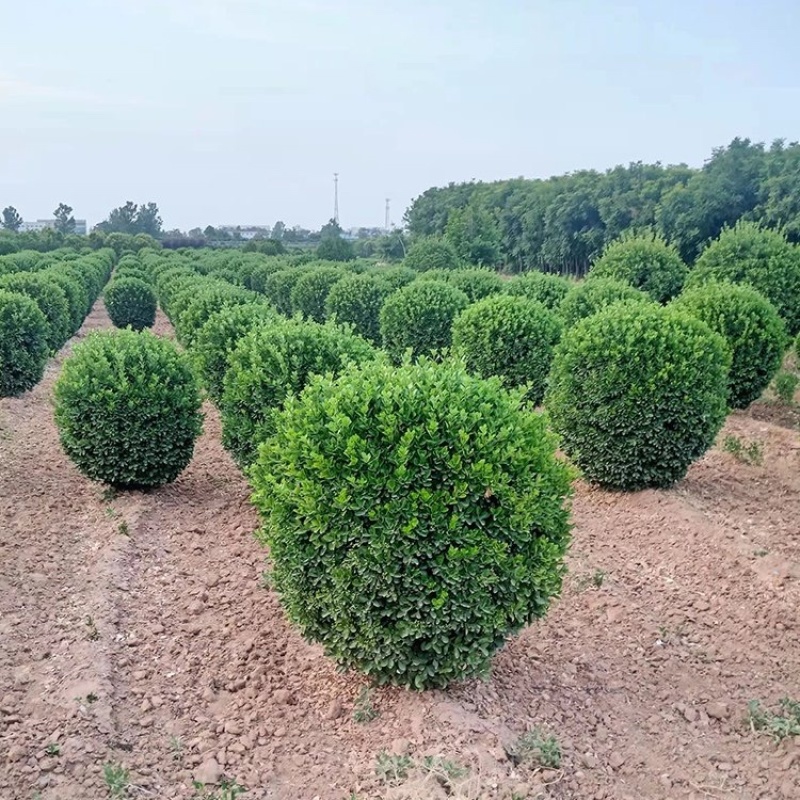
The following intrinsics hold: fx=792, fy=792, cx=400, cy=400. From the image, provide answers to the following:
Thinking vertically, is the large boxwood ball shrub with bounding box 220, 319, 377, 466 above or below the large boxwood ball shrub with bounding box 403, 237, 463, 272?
above

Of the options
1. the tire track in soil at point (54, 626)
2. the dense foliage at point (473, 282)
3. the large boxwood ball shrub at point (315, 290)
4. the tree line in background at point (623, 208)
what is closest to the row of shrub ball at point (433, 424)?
the tire track in soil at point (54, 626)

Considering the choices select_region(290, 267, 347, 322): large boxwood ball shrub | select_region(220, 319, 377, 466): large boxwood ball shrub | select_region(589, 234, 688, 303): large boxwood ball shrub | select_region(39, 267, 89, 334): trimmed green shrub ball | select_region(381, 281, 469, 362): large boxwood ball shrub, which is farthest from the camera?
select_region(290, 267, 347, 322): large boxwood ball shrub

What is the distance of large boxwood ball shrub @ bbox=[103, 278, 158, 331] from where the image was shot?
24141 mm

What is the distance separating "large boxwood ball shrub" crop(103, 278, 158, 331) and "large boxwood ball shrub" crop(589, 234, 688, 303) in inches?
570

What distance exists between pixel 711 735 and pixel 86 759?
3.23 meters

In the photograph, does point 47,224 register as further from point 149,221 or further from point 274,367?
point 274,367

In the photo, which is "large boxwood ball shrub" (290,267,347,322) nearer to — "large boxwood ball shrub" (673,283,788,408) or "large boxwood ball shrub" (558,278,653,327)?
"large boxwood ball shrub" (558,278,653,327)

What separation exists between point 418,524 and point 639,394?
13.2 feet

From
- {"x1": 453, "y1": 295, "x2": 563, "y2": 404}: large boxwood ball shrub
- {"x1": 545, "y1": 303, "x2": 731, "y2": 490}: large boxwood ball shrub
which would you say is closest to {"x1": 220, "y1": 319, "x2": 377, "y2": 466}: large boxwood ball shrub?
{"x1": 545, "y1": 303, "x2": 731, "y2": 490}: large boxwood ball shrub

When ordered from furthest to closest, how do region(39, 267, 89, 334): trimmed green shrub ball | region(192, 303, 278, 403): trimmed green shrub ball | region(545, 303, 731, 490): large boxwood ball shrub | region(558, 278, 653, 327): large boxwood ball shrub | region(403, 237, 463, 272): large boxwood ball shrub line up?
1. region(403, 237, 463, 272): large boxwood ball shrub
2. region(39, 267, 89, 334): trimmed green shrub ball
3. region(558, 278, 653, 327): large boxwood ball shrub
4. region(192, 303, 278, 403): trimmed green shrub ball
5. region(545, 303, 731, 490): large boxwood ball shrub

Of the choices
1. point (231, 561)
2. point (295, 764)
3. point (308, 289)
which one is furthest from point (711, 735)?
point (308, 289)

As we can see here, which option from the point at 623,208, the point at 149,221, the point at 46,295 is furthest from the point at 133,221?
the point at 46,295

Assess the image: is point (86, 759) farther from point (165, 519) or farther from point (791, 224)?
point (791, 224)

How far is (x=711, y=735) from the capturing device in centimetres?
426
